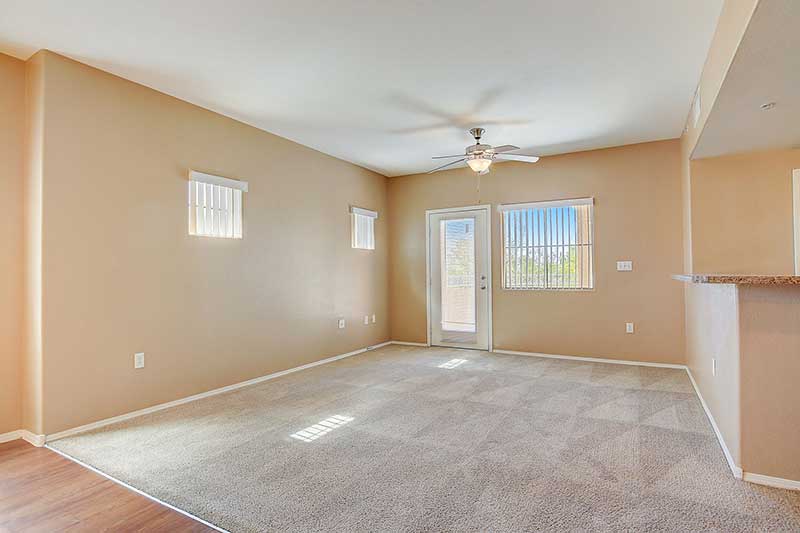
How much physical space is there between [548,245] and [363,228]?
2557 millimetres

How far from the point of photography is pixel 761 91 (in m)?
2.55

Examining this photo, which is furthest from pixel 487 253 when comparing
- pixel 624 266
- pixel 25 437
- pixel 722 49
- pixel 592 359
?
pixel 25 437

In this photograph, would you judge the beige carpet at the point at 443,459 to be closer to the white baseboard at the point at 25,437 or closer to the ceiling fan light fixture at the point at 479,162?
the white baseboard at the point at 25,437

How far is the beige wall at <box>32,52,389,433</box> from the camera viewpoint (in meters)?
3.04

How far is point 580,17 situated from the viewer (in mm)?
2602

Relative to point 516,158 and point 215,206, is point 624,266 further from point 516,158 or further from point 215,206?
point 215,206

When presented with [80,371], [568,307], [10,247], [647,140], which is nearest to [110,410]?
[80,371]

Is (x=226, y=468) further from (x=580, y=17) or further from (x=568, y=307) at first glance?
(x=568, y=307)

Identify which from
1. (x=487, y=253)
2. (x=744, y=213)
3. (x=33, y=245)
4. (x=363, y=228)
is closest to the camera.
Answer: (x=33, y=245)

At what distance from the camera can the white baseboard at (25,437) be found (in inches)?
114

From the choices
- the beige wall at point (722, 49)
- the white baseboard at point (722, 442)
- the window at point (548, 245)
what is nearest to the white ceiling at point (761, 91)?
the beige wall at point (722, 49)

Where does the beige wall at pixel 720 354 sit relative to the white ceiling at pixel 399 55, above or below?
below

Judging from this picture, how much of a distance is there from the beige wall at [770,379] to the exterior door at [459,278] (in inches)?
151

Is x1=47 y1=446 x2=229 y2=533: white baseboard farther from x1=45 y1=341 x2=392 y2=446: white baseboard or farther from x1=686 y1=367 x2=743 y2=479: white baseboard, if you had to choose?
x1=686 y1=367 x2=743 y2=479: white baseboard
